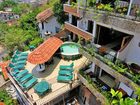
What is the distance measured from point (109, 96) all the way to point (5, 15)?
80231 millimetres

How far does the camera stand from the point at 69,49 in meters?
26.1

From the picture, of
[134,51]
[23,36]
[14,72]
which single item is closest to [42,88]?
[14,72]

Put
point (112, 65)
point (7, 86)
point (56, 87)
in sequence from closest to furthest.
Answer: point (112, 65) < point (56, 87) < point (7, 86)

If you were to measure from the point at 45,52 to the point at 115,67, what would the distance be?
12413mm

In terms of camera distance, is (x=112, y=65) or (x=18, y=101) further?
(x=18, y=101)

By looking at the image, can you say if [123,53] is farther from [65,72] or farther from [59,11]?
[59,11]

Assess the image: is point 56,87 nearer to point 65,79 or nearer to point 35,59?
point 65,79

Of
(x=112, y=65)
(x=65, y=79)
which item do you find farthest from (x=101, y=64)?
(x=65, y=79)

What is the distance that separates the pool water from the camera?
2510 centimetres

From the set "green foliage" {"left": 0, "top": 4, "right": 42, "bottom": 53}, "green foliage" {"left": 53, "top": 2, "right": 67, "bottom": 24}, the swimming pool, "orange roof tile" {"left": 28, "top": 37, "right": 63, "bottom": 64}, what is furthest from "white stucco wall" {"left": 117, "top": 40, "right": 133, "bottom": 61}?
"green foliage" {"left": 0, "top": 4, "right": 42, "bottom": 53}

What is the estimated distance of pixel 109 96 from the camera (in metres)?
13.8

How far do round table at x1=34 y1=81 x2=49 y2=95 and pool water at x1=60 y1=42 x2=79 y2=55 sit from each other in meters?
6.97

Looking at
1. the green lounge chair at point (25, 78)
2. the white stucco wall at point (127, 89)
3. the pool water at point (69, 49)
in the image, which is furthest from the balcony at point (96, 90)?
the pool water at point (69, 49)

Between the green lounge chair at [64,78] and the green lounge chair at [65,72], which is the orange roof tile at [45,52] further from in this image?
the green lounge chair at [64,78]
